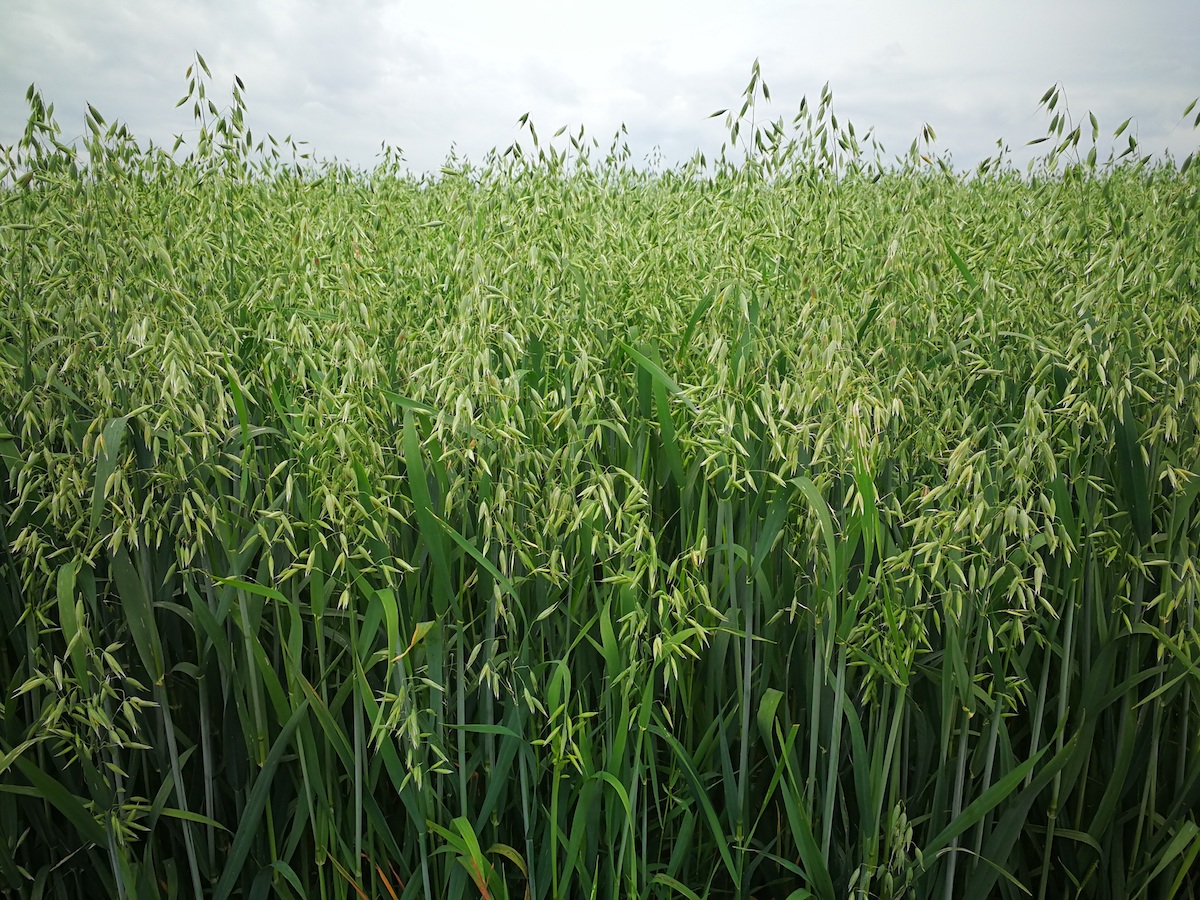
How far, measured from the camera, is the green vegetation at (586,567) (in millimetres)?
1737

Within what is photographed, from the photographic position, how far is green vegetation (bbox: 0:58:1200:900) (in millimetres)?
1737

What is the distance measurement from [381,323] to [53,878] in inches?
68.1

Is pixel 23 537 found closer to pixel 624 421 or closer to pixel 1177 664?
pixel 624 421

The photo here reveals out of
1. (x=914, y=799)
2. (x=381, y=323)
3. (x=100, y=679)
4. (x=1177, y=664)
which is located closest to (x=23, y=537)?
(x=100, y=679)

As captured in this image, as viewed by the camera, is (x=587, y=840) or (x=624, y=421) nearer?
(x=587, y=840)

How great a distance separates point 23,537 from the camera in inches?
69.7

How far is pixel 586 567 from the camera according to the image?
192 cm

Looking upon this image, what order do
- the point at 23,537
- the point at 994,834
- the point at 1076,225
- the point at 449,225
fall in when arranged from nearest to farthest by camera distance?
the point at 23,537 → the point at 994,834 → the point at 1076,225 → the point at 449,225

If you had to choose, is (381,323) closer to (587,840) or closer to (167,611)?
(167,611)

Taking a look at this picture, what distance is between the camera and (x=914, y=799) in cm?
209

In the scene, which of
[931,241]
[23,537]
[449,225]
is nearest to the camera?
[23,537]

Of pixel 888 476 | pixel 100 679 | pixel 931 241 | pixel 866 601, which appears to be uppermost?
pixel 931 241

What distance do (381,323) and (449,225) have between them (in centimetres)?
145

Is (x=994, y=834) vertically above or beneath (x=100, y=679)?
beneath
